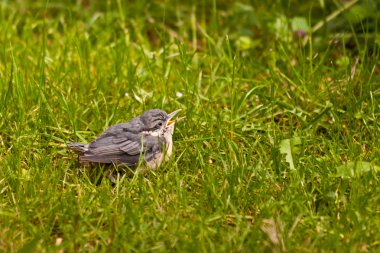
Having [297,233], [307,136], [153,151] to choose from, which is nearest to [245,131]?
[307,136]

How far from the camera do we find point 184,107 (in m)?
5.69

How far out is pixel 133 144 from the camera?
199 inches

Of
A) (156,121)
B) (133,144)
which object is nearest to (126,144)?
(133,144)

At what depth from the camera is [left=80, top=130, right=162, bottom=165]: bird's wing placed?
195 inches

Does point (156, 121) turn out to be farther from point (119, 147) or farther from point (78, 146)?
point (78, 146)

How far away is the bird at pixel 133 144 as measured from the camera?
496cm

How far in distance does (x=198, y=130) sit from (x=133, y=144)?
631 millimetres

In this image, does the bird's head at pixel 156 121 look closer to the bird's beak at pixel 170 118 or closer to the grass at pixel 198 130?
the bird's beak at pixel 170 118

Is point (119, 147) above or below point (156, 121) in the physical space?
below

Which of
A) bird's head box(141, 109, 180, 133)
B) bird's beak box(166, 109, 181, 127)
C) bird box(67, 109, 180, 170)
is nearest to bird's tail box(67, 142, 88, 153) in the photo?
bird box(67, 109, 180, 170)

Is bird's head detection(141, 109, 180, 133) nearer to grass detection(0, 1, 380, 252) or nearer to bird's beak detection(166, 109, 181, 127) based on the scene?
bird's beak detection(166, 109, 181, 127)

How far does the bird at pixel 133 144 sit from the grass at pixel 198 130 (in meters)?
0.13

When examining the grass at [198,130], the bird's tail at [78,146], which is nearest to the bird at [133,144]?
the bird's tail at [78,146]

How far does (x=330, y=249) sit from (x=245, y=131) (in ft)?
5.51
